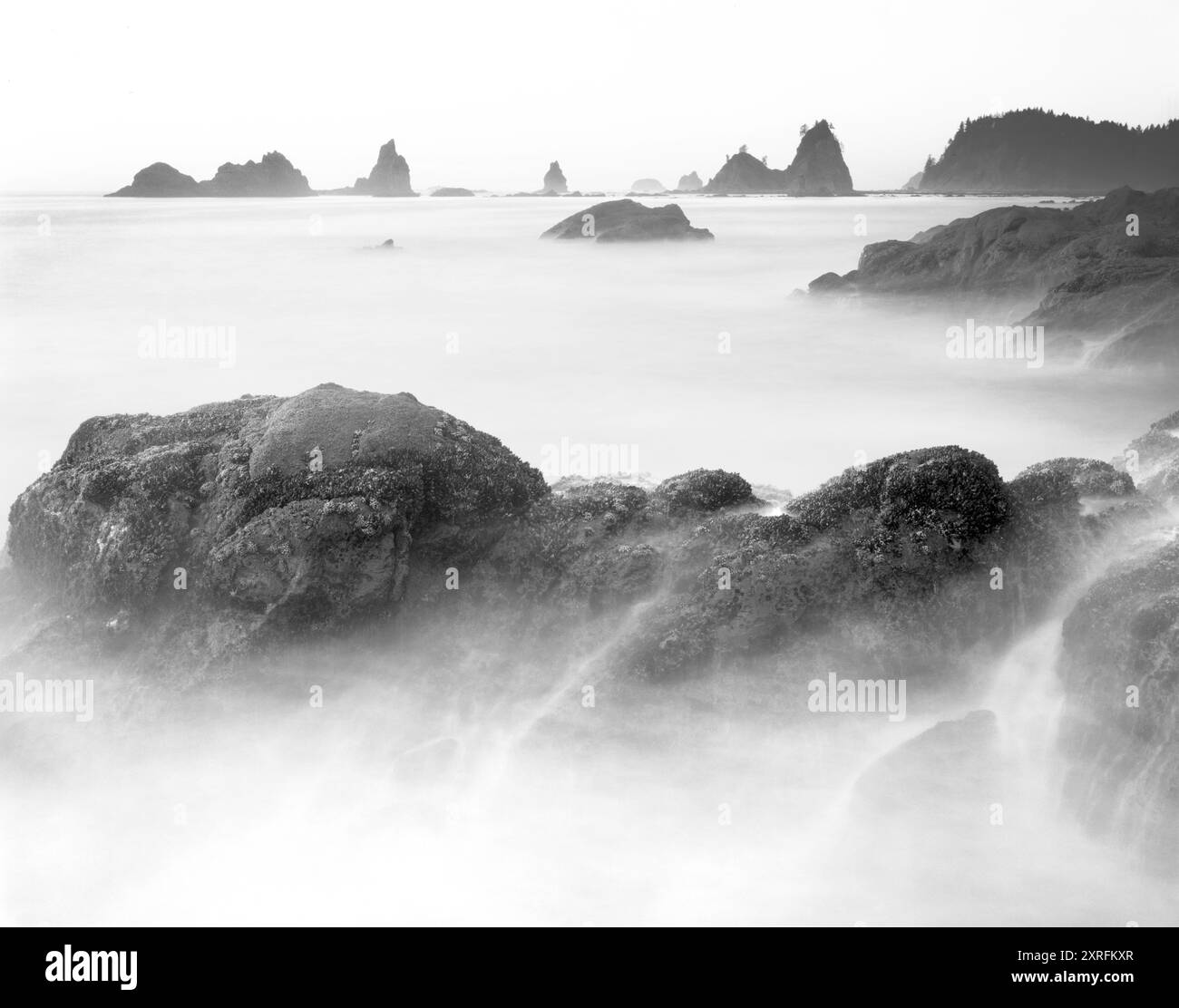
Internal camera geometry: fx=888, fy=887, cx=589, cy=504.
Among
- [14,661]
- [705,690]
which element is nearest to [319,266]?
[14,661]

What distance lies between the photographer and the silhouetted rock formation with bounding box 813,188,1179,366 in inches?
1575

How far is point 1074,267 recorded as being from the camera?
45.6 metres

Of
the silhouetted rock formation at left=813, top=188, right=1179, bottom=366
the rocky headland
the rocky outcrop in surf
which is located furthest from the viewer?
the silhouetted rock formation at left=813, top=188, right=1179, bottom=366

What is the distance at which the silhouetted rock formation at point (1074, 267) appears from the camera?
40000 mm

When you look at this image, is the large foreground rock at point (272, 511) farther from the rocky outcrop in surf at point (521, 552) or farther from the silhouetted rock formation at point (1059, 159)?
the silhouetted rock formation at point (1059, 159)

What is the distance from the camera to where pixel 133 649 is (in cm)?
1697

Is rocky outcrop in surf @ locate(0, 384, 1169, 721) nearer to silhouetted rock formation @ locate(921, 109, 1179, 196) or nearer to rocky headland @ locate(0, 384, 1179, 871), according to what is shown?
rocky headland @ locate(0, 384, 1179, 871)

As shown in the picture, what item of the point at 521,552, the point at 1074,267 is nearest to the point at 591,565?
the point at 521,552

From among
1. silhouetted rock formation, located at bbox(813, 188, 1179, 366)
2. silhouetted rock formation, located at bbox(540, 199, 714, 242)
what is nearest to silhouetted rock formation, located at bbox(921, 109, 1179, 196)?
silhouetted rock formation, located at bbox(813, 188, 1179, 366)

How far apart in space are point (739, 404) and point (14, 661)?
38.2 meters

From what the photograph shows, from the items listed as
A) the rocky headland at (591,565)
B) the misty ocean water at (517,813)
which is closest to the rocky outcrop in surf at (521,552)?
the rocky headland at (591,565)

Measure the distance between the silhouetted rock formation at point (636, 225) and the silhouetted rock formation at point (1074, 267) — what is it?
95.2 ft

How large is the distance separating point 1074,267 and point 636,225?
165 ft

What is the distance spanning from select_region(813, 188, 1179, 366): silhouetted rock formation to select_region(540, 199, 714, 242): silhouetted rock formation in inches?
1142
